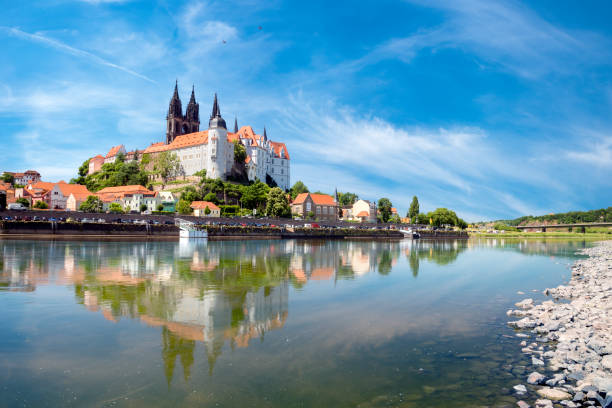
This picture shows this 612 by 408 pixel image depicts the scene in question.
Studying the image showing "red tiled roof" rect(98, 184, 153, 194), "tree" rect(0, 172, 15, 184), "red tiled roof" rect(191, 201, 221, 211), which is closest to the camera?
"red tiled roof" rect(191, 201, 221, 211)

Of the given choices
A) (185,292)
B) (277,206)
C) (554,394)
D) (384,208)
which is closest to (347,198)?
(384,208)

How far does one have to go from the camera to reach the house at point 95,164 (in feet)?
452

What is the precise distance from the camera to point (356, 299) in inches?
604

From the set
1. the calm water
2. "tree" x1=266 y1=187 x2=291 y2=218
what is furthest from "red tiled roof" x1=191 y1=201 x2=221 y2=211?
the calm water

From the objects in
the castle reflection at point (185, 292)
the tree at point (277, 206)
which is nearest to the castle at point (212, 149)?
the tree at point (277, 206)

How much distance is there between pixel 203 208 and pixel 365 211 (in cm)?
5944

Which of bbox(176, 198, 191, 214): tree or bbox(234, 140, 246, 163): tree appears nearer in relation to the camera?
bbox(176, 198, 191, 214): tree

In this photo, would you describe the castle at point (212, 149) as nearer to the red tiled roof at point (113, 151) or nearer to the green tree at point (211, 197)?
the red tiled roof at point (113, 151)

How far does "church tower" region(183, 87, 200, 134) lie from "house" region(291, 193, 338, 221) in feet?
161

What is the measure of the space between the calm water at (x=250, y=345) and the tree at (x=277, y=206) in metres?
75.2

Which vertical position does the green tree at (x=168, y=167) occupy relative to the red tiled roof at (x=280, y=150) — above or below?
below

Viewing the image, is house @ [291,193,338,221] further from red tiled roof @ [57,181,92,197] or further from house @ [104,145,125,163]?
house @ [104,145,125,163]

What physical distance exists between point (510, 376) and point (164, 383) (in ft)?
20.6

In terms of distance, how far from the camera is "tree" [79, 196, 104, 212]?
3661 inches
